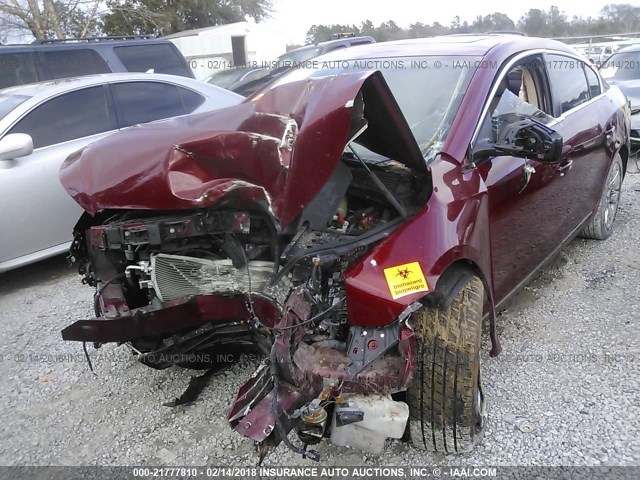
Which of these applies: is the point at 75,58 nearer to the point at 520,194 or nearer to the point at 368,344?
the point at 520,194

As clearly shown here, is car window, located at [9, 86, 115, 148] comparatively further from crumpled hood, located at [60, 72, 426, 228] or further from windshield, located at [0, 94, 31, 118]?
crumpled hood, located at [60, 72, 426, 228]

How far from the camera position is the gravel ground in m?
2.51

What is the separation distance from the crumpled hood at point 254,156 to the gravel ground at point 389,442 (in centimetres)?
120

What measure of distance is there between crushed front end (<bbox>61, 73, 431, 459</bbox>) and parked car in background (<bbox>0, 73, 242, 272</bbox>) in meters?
2.06

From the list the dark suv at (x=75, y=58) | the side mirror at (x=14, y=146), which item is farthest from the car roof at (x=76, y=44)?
the side mirror at (x=14, y=146)

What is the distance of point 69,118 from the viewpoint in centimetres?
480

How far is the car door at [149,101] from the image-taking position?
5.17 meters

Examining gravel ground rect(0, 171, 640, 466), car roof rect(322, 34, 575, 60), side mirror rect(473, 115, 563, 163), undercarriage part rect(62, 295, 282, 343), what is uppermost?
car roof rect(322, 34, 575, 60)

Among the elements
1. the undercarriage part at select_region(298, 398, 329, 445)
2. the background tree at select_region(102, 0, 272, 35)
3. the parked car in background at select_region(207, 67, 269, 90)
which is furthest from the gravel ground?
the background tree at select_region(102, 0, 272, 35)

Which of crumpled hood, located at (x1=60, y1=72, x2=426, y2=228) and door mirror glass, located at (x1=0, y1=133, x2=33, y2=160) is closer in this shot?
crumpled hood, located at (x1=60, y1=72, x2=426, y2=228)

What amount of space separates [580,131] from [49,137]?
4204 mm

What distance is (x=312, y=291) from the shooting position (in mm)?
2174

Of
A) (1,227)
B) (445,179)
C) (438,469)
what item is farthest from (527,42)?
(1,227)

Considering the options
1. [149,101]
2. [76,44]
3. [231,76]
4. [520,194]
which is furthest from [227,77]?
[520,194]
